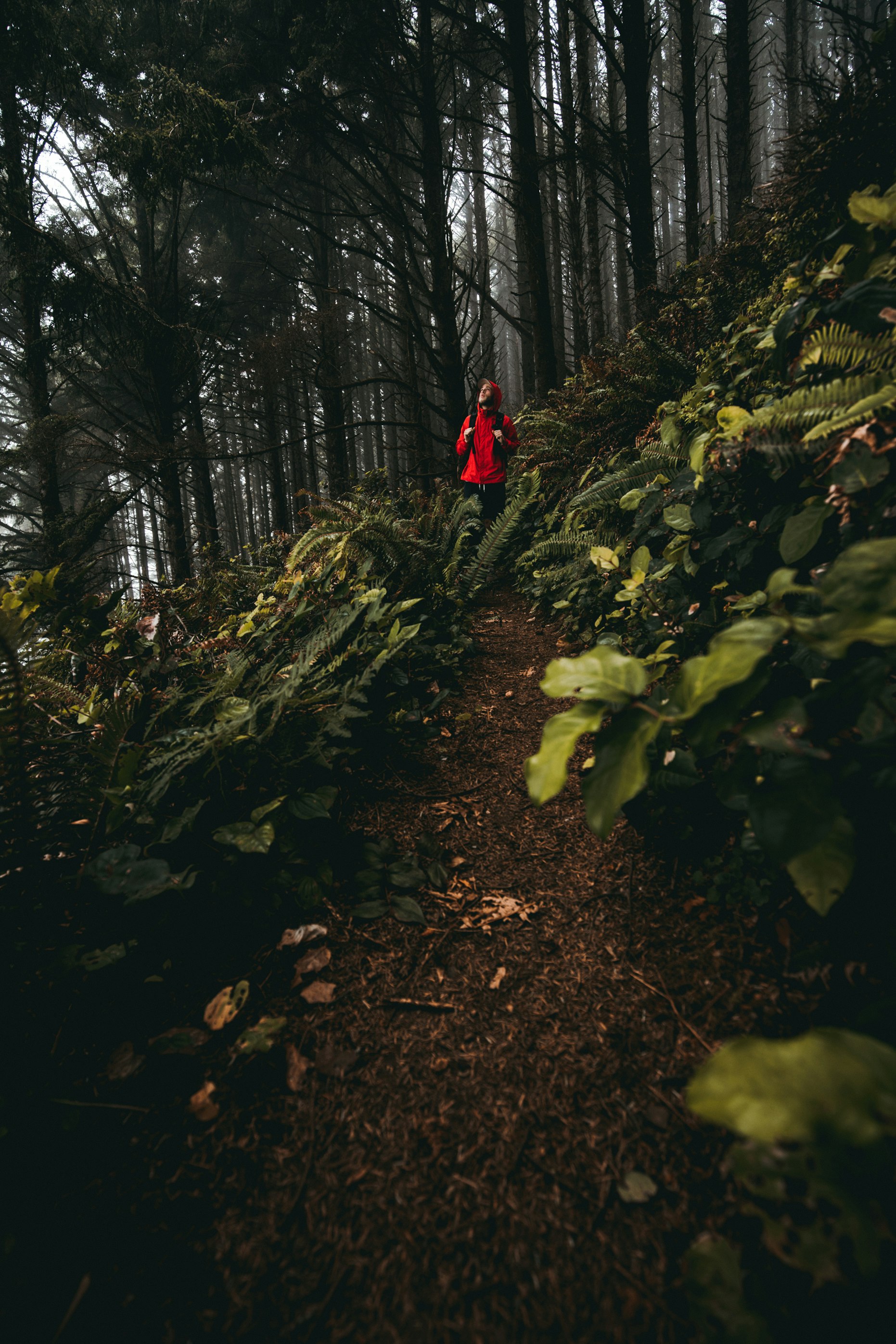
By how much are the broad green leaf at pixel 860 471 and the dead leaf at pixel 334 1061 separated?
179 cm

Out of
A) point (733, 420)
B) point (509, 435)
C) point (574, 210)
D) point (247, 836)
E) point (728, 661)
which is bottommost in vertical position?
point (247, 836)

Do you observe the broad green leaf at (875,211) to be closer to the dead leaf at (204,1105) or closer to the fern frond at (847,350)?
the fern frond at (847,350)

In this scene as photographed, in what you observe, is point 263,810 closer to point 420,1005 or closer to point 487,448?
point 420,1005

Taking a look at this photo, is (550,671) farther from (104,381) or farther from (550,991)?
(104,381)

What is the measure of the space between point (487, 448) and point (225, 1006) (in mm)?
6157

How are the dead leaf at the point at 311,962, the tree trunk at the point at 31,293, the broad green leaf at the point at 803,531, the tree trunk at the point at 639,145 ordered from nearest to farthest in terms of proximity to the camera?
the broad green leaf at the point at 803,531, the dead leaf at the point at 311,962, the tree trunk at the point at 639,145, the tree trunk at the point at 31,293

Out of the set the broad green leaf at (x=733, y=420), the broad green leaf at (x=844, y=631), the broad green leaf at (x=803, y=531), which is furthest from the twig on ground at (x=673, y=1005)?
the broad green leaf at (x=733, y=420)

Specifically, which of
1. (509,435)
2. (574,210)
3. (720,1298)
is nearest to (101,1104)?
(720,1298)

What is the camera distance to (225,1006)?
1.45 meters

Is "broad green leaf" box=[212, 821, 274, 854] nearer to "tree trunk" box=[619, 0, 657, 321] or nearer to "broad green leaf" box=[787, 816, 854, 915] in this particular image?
"broad green leaf" box=[787, 816, 854, 915]

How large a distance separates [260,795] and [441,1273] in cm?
138

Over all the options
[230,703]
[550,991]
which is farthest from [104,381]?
[550,991]

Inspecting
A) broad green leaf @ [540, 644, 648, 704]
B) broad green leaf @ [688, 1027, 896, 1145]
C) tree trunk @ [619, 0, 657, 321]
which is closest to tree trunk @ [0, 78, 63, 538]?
tree trunk @ [619, 0, 657, 321]

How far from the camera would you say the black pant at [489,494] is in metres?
6.53
